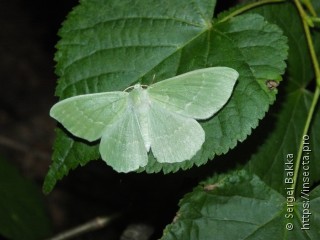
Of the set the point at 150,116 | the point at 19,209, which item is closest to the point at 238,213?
the point at 150,116

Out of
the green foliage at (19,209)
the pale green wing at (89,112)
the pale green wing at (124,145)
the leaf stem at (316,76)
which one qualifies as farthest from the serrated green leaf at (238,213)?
the green foliage at (19,209)

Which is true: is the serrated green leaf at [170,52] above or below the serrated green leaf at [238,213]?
above

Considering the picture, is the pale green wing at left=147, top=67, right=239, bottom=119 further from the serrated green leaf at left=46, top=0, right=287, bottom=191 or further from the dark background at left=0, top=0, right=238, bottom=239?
the dark background at left=0, top=0, right=238, bottom=239

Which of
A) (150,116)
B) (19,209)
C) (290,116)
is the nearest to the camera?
(150,116)

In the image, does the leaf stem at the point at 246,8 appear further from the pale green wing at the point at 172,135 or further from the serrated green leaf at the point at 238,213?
the serrated green leaf at the point at 238,213

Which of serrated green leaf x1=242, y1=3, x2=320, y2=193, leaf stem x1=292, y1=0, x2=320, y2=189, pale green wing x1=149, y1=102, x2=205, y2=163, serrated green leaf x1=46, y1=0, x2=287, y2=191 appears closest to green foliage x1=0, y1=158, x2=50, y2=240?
serrated green leaf x1=46, y1=0, x2=287, y2=191

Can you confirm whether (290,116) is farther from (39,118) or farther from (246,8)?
(39,118)

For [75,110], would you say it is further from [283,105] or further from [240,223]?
[283,105]

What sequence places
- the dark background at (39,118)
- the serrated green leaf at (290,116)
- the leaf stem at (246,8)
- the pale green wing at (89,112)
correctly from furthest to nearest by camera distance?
the dark background at (39,118), the serrated green leaf at (290,116), the leaf stem at (246,8), the pale green wing at (89,112)
